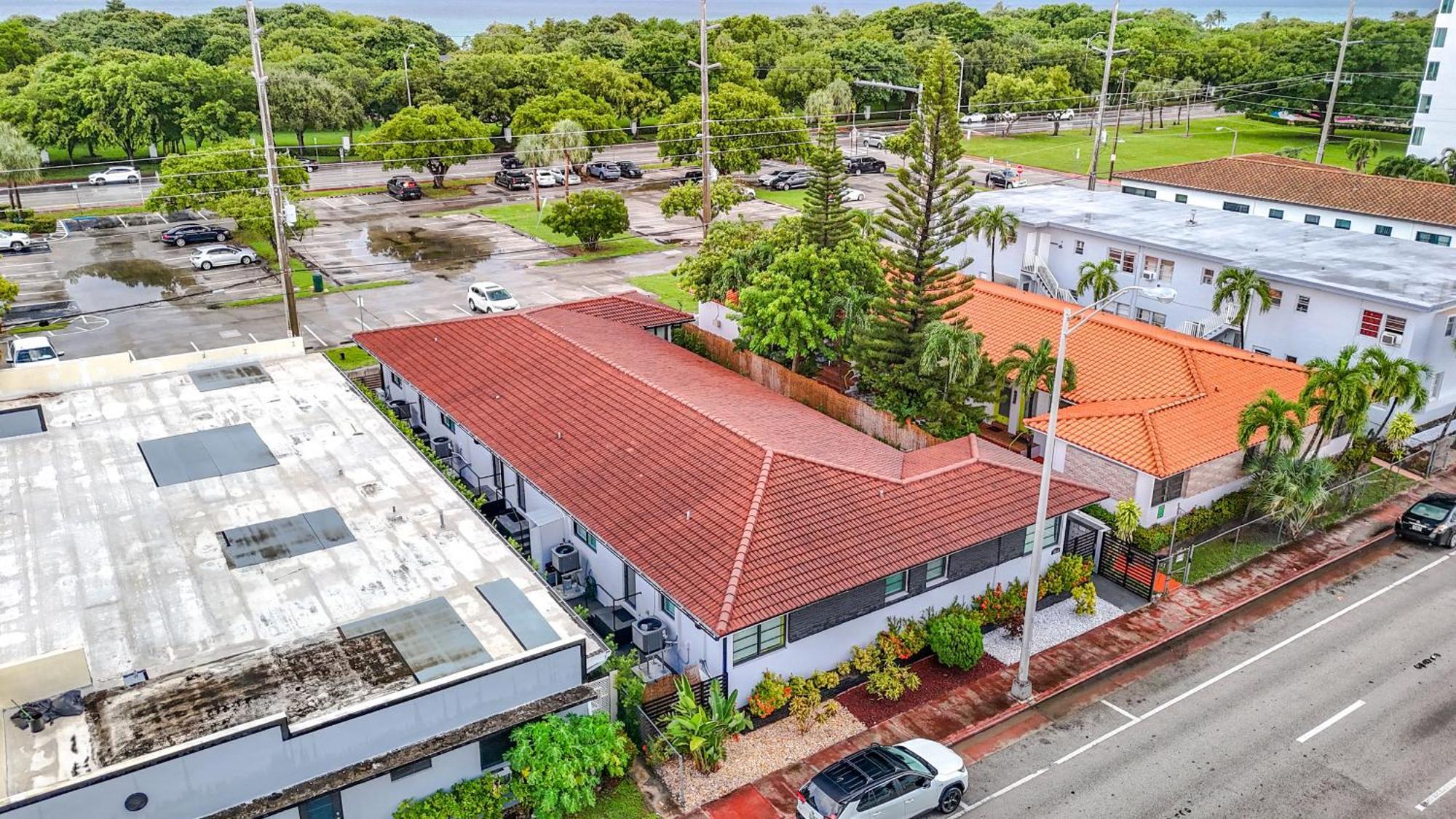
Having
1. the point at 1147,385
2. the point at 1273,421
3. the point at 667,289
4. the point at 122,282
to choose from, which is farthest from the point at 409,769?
the point at 122,282

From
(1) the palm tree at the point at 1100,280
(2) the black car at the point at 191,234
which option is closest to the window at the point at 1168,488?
(1) the palm tree at the point at 1100,280

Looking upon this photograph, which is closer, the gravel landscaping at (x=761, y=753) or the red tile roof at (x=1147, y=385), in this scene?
the gravel landscaping at (x=761, y=753)

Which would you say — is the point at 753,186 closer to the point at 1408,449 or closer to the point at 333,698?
the point at 1408,449

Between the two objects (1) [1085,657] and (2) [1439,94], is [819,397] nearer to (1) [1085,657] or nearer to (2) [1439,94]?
(1) [1085,657]

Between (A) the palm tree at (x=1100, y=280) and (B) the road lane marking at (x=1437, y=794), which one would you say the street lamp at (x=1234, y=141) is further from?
(B) the road lane marking at (x=1437, y=794)

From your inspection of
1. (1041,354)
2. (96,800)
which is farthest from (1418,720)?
(96,800)

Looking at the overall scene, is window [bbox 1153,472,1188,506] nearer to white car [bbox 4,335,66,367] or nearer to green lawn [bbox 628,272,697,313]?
green lawn [bbox 628,272,697,313]
